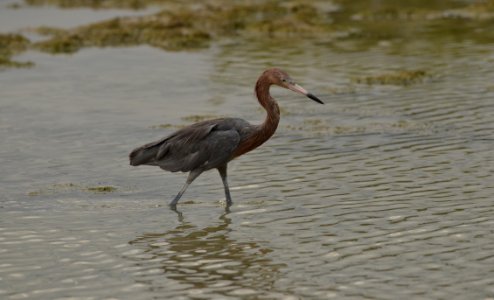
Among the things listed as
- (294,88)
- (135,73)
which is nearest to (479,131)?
(294,88)

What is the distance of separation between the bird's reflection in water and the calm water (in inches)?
1.3

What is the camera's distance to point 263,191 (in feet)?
50.1

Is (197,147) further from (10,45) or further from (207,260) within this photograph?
(10,45)

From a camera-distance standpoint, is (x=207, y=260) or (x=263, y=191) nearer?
(x=207, y=260)

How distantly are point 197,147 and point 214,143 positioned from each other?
0.30m

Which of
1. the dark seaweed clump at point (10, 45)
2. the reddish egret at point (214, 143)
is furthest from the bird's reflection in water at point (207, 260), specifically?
the dark seaweed clump at point (10, 45)

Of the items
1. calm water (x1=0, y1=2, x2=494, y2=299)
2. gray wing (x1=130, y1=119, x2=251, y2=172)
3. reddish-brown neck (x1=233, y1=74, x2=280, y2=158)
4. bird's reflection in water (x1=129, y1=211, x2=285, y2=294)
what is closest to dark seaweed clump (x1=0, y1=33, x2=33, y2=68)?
calm water (x1=0, y1=2, x2=494, y2=299)

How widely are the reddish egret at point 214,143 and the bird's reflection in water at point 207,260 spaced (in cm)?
A: 96

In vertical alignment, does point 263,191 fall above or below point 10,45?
below

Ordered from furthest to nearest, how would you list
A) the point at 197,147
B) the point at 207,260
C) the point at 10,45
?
the point at 10,45 → the point at 197,147 → the point at 207,260

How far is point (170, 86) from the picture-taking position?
79.4 feet

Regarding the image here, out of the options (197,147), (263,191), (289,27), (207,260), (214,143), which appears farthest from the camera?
(289,27)

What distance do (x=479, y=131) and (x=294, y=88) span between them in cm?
477

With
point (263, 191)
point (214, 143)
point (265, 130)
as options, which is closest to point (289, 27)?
point (263, 191)
